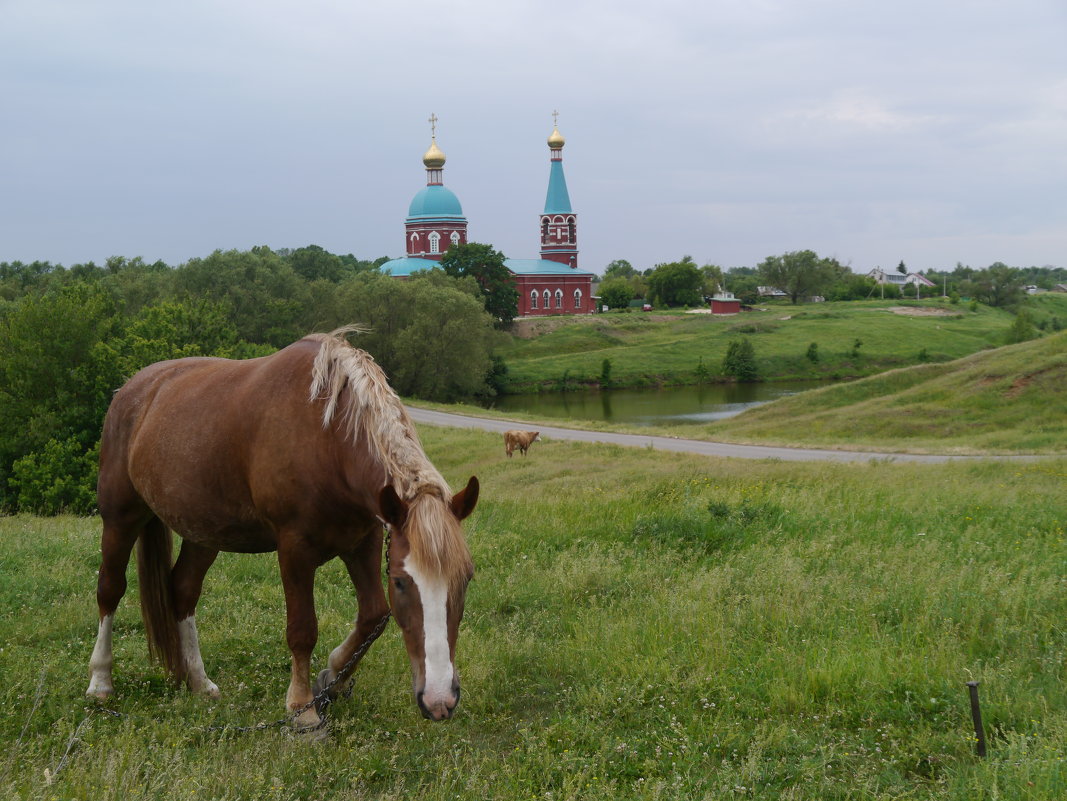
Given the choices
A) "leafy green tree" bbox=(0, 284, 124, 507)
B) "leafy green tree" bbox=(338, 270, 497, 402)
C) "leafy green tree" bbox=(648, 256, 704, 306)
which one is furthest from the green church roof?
"leafy green tree" bbox=(0, 284, 124, 507)

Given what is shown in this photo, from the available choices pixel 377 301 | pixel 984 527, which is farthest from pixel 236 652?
pixel 377 301

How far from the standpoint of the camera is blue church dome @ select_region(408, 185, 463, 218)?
328ft

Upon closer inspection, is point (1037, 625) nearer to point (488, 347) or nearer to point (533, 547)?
point (533, 547)

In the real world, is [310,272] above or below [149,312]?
above

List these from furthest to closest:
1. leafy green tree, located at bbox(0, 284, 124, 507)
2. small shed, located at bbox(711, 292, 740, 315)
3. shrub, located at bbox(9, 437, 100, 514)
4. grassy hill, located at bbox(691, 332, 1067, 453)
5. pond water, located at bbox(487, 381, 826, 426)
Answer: small shed, located at bbox(711, 292, 740, 315) < pond water, located at bbox(487, 381, 826, 426) < leafy green tree, located at bbox(0, 284, 124, 507) < grassy hill, located at bbox(691, 332, 1067, 453) < shrub, located at bbox(9, 437, 100, 514)

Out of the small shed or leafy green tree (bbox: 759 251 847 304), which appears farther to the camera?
leafy green tree (bbox: 759 251 847 304)

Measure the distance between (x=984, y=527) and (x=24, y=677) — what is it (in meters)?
8.49

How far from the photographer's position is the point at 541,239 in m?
111

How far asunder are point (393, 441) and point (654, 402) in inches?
2267

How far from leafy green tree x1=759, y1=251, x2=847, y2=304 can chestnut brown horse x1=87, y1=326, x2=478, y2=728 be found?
138 meters

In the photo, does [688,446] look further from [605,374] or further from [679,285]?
[679,285]

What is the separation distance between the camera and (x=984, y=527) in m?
8.52

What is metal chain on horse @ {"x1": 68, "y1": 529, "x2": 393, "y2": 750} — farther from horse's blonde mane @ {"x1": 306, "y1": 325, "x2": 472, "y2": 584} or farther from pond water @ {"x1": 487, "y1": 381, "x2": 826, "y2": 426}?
pond water @ {"x1": 487, "y1": 381, "x2": 826, "y2": 426}

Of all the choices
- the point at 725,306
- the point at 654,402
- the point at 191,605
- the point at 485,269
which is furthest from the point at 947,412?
the point at 725,306
